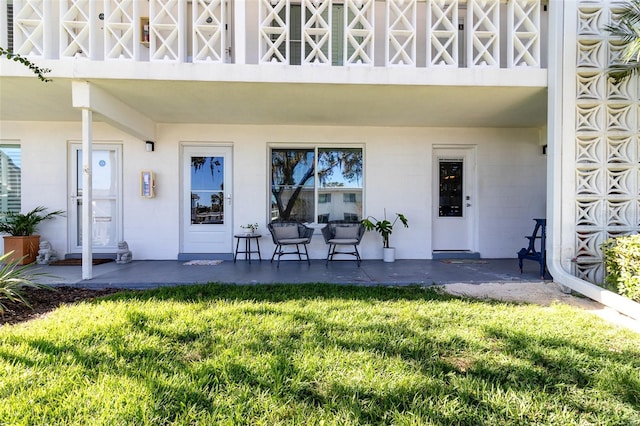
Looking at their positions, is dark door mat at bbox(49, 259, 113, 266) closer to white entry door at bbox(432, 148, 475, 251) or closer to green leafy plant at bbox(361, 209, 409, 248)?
green leafy plant at bbox(361, 209, 409, 248)

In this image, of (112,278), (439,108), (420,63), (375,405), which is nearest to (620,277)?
(439,108)

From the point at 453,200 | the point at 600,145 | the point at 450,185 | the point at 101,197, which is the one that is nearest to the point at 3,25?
the point at 101,197

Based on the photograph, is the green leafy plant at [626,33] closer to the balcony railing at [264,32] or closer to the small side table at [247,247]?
the balcony railing at [264,32]

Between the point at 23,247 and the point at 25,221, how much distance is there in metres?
0.44

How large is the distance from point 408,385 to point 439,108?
13.7ft

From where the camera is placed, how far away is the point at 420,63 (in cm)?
540

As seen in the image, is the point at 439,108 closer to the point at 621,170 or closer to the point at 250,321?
the point at 621,170

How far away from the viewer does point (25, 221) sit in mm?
5309

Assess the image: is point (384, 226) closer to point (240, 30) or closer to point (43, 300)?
point (240, 30)

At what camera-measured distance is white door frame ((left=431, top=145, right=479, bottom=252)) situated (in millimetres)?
6043

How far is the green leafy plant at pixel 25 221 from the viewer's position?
5285 mm

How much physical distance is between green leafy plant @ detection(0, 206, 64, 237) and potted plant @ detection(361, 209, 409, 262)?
5349 millimetres

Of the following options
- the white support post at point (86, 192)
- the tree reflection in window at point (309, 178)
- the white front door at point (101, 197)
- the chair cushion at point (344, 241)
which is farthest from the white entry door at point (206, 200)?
the chair cushion at point (344, 241)

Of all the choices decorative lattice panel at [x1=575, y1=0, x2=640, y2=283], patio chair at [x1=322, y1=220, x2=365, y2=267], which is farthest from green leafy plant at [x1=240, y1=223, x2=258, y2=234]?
decorative lattice panel at [x1=575, y1=0, x2=640, y2=283]
